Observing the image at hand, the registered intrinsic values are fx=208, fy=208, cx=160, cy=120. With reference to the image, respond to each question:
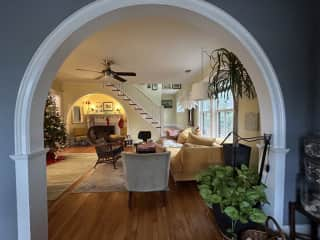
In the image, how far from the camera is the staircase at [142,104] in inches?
349

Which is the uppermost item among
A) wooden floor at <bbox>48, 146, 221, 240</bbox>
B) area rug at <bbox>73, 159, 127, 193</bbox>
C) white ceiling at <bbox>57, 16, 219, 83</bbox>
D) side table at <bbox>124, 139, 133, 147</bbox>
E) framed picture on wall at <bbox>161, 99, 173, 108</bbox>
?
white ceiling at <bbox>57, 16, 219, 83</bbox>

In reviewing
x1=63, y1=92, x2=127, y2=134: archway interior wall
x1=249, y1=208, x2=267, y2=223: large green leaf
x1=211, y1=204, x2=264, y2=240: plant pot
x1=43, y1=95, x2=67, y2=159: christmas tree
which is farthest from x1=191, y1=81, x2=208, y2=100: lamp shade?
x1=63, y1=92, x2=127, y2=134: archway interior wall

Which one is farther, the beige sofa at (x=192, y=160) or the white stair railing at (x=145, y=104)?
the white stair railing at (x=145, y=104)

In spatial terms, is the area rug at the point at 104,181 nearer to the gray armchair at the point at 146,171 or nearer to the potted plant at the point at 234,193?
the gray armchair at the point at 146,171

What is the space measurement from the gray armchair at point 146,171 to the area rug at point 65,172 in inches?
58.7

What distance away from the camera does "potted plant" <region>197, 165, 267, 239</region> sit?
4.88 feet

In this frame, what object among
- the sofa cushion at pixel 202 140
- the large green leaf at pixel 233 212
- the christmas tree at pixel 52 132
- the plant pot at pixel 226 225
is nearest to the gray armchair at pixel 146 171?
the plant pot at pixel 226 225

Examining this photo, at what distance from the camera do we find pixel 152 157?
306 centimetres

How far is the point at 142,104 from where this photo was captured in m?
9.02

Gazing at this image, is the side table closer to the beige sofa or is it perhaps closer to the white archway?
the beige sofa

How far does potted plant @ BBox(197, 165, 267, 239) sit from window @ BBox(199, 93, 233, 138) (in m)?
2.78

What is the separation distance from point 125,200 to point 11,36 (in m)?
2.72

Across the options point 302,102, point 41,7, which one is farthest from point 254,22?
point 41,7

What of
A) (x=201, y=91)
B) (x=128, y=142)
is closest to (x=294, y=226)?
(x=201, y=91)
